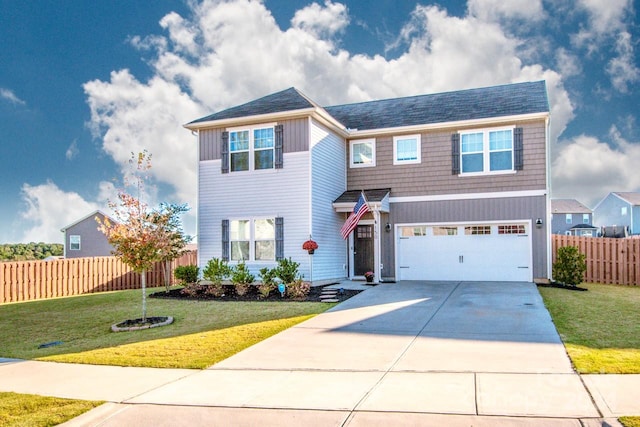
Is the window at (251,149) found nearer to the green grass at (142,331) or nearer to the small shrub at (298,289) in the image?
the small shrub at (298,289)

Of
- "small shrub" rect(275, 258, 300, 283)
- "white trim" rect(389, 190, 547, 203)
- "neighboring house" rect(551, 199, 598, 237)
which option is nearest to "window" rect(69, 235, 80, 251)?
"small shrub" rect(275, 258, 300, 283)

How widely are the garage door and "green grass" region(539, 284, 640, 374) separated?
1578 mm

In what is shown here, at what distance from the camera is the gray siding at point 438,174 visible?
16.9 metres

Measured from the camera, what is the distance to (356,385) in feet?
20.9

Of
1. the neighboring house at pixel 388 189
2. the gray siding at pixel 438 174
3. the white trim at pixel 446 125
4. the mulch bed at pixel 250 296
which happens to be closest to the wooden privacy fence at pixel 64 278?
the mulch bed at pixel 250 296

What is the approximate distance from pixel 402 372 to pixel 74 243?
36954 millimetres

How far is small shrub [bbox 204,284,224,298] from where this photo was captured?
15.7 m

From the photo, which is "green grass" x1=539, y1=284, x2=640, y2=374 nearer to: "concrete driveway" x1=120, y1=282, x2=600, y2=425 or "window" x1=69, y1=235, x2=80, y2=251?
"concrete driveway" x1=120, y1=282, x2=600, y2=425

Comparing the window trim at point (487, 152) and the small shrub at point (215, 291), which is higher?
the window trim at point (487, 152)

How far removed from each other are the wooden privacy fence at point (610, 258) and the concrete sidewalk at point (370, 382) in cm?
983

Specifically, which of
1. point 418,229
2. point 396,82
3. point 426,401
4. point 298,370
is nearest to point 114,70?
point 396,82

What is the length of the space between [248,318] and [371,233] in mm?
8033

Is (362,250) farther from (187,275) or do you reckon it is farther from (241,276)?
(187,275)

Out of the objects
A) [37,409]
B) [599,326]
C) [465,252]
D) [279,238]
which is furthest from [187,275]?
[599,326]
